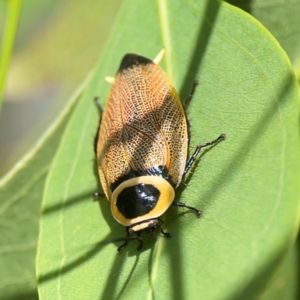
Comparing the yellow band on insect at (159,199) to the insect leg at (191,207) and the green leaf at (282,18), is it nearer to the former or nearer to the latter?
the insect leg at (191,207)

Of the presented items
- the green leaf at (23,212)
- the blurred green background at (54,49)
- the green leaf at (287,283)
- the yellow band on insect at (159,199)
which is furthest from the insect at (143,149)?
the blurred green background at (54,49)

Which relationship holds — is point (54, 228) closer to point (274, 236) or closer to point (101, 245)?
point (101, 245)

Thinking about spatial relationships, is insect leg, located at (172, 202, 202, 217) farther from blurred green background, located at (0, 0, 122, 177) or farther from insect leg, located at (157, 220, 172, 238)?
blurred green background, located at (0, 0, 122, 177)

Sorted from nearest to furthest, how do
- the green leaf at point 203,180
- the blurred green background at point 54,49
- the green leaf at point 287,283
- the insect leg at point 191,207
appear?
the green leaf at point 203,180 → the insect leg at point 191,207 → the green leaf at point 287,283 → the blurred green background at point 54,49

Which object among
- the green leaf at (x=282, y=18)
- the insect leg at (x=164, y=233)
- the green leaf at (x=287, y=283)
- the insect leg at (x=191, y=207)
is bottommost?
the green leaf at (x=287, y=283)

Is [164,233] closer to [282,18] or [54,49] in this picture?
[282,18]

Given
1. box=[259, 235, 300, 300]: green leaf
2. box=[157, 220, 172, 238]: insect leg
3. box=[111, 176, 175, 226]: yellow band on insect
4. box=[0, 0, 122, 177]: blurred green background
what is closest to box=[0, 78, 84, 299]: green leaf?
box=[111, 176, 175, 226]: yellow band on insect

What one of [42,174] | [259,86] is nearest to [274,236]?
[259,86]
